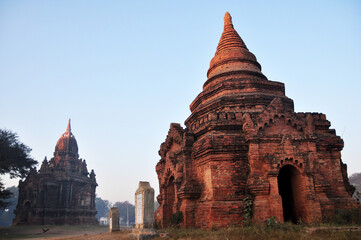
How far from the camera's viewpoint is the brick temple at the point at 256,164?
34.0ft

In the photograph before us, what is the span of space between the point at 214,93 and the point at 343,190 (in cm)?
718

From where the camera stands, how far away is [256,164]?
35.6 ft

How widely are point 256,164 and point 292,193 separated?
7.38 ft

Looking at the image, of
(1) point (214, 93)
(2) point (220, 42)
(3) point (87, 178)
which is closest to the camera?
(1) point (214, 93)

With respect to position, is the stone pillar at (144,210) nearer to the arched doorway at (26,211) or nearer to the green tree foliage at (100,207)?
the arched doorway at (26,211)

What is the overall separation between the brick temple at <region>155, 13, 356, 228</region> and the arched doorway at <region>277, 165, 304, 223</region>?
0.04 meters

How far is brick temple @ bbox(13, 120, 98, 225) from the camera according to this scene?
33.8m

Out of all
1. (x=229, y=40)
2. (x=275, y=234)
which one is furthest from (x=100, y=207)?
(x=275, y=234)

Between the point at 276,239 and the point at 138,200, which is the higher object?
the point at 138,200

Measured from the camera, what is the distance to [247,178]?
10.9 metres

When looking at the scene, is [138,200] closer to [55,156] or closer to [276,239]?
[276,239]

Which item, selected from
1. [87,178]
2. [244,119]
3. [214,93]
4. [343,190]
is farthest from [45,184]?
[343,190]

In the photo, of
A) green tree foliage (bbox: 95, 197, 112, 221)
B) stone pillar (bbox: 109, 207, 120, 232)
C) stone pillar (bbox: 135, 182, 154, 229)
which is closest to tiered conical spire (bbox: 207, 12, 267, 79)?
stone pillar (bbox: 135, 182, 154, 229)

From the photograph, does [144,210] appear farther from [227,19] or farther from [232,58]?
[227,19]
